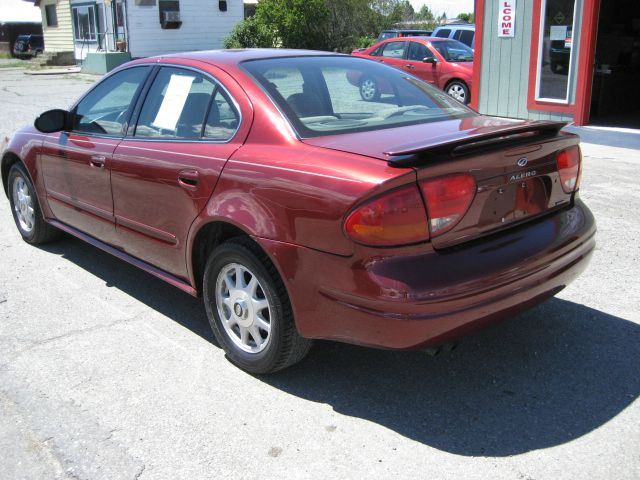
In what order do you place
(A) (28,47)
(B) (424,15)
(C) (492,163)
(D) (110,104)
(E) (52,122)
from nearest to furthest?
(C) (492,163) → (E) (52,122) → (D) (110,104) → (B) (424,15) → (A) (28,47)

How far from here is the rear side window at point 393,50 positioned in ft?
53.4

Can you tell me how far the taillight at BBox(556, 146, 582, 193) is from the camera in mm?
3494

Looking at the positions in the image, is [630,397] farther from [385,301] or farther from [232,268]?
[232,268]

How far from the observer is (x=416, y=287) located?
281 cm

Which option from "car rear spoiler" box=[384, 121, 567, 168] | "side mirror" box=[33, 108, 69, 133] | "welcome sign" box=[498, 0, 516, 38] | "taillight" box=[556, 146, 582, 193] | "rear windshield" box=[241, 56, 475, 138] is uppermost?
"welcome sign" box=[498, 0, 516, 38]

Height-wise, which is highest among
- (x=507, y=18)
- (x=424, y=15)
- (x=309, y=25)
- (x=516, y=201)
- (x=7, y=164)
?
(x=424, y=15)

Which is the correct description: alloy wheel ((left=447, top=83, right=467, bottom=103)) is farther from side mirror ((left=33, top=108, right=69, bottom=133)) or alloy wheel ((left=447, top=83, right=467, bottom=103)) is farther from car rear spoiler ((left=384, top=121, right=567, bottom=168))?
car rear spoiler ((left=384, top=121, right=567, bottom=168))

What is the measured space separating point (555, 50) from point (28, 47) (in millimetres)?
36501

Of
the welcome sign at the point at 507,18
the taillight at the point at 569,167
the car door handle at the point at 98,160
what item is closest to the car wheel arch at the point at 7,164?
the car door handle at the point at 98,160

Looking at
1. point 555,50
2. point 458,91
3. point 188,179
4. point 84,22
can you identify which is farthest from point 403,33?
point 188,179

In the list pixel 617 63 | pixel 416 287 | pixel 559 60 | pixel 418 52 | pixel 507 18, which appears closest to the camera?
pixel 416 287

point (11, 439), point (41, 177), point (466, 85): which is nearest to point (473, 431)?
point (11, 439)

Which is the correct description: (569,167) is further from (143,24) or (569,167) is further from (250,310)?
(143,24)

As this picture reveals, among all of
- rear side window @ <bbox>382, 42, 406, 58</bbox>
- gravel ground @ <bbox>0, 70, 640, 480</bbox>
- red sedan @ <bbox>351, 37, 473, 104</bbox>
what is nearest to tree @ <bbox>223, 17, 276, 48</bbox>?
rear side window @ <bbox>382, 42, 406, 58</bbox>
